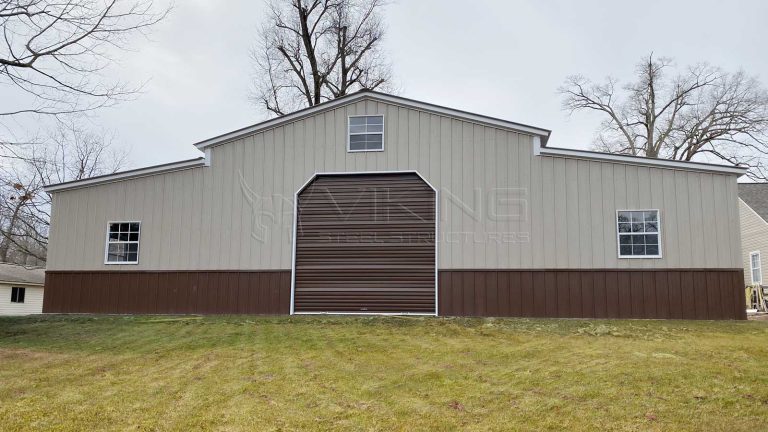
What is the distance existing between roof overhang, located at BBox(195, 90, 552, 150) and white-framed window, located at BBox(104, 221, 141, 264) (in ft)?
9.27

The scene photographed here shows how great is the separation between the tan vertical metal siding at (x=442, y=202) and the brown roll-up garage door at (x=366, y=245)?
14.3 inches

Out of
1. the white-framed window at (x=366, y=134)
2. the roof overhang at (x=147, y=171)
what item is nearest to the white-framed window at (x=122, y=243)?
the roof overhang at (x=147, y=171)

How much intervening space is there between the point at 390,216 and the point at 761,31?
18268 millimetres

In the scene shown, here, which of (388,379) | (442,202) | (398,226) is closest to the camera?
(388,379)

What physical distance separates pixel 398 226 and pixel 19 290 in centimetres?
2788

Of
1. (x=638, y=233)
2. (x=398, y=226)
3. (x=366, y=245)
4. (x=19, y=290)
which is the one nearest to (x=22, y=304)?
(x=19, y=290)

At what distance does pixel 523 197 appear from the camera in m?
12.9

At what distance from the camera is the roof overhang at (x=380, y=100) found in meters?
13.0

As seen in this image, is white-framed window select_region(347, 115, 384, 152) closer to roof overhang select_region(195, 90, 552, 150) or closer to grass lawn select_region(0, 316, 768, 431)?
roof overhang select_region(195, 90, 552, 150)

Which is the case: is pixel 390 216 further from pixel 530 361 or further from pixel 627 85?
pixel 627 85

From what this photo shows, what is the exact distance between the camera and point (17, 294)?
31000 millimetres

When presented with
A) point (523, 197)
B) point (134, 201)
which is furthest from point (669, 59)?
point (134, 201)

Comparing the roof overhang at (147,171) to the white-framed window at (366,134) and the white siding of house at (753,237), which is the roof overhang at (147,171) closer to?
the white-framed window at (366,134)

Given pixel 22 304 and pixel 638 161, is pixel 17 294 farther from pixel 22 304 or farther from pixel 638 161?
pixel 638 161
